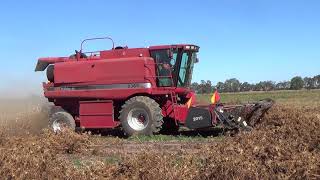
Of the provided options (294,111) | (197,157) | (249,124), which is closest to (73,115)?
(249,124)

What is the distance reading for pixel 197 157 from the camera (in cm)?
662

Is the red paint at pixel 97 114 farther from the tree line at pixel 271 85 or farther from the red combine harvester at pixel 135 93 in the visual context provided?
the tree line at pixel 271 85

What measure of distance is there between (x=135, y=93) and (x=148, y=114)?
0.95 metres

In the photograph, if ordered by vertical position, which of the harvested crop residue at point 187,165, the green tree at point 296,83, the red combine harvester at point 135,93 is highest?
the green tree at point 296,83

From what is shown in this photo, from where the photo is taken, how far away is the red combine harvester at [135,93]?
47.8 ft

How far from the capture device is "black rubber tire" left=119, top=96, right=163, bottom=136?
14727 millimetres

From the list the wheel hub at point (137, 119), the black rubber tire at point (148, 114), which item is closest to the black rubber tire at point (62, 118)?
the black rubber tire at point (148, 114)

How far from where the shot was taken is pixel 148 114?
14805mm

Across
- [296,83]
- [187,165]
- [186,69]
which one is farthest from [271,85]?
[187,165]

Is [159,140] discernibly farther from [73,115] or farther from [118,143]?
[73,115]

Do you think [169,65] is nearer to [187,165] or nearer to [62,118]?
[62,118]

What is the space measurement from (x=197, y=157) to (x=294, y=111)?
8.55 m

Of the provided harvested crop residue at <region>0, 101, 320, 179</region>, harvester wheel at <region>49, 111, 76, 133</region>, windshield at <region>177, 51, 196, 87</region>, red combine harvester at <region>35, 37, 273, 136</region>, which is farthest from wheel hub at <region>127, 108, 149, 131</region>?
harvested crop residue at <region>0, 101, 320, 179</region>

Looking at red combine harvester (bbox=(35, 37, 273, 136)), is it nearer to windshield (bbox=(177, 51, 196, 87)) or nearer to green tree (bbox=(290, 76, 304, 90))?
windshield (bbox=(177, 51, 196, 87))
